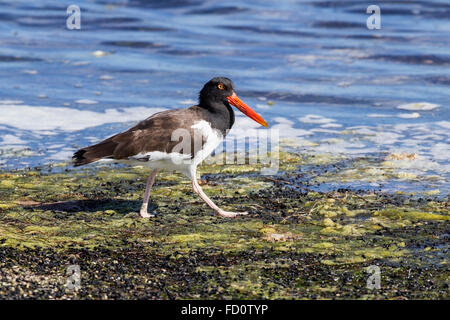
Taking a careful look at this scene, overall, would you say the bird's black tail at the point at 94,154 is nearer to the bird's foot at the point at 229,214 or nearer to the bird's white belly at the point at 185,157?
the bird's white belly at the point at 185,157

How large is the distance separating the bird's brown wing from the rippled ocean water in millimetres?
2364

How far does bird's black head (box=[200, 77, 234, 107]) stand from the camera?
698cm

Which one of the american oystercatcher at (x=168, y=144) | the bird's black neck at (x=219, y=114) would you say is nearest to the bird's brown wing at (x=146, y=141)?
the american oystercatcher at (x=168, y=144)

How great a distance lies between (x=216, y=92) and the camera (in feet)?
23.0

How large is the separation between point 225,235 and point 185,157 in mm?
808

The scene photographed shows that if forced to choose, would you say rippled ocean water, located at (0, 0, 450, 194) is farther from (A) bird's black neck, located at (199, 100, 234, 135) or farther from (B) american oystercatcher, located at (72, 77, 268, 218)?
(B) american oystercatcher, located at (72, 77, 268, 218)

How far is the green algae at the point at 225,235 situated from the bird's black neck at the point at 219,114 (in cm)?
77

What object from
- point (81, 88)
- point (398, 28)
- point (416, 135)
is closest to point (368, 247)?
point (416, 135)

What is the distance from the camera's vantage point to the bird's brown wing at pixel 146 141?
6527 millimetres

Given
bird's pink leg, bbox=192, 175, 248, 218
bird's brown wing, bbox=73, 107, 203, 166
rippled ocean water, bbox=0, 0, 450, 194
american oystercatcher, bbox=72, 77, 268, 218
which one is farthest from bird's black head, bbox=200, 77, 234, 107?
rippled ocean water, bbox=0, 0, 450, 194

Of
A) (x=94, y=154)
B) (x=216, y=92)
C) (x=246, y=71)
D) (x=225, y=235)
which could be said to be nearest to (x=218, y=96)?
(x=216, y=92)

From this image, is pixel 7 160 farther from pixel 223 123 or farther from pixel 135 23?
pixel 135 23

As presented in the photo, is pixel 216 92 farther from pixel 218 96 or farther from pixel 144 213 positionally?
pixel 144 213
